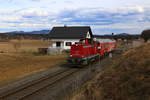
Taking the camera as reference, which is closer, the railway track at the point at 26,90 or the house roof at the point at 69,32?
the railway track at the point at 26,90

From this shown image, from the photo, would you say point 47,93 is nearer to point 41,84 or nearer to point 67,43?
point 41,84

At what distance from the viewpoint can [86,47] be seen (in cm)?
2941

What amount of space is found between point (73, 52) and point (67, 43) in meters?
A: 24.3

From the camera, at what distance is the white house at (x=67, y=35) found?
52.9m

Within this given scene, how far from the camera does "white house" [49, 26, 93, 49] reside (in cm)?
5291

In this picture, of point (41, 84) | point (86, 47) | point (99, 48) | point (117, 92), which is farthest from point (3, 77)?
point (99, 48)

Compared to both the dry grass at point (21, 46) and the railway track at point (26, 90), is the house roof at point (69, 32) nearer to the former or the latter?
the dry grass at point (21, 46)

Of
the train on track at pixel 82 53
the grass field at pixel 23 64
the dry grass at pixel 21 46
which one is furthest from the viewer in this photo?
the dry grass at pixel 21 46

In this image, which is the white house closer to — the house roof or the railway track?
the house roof

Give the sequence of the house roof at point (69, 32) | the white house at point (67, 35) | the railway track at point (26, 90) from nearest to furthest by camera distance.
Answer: the railway track at point (26, 90) < the white house at point (67, 35) < the house roof at point (69, 32)

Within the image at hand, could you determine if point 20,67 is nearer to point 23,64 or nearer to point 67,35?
point 23,64

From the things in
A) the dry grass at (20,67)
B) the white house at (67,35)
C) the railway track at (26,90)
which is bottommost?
the railway track at (26,90)

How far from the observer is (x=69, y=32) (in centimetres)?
5469

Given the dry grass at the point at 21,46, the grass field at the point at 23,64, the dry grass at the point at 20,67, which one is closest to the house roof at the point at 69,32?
the dry grass at the point at 21,46
